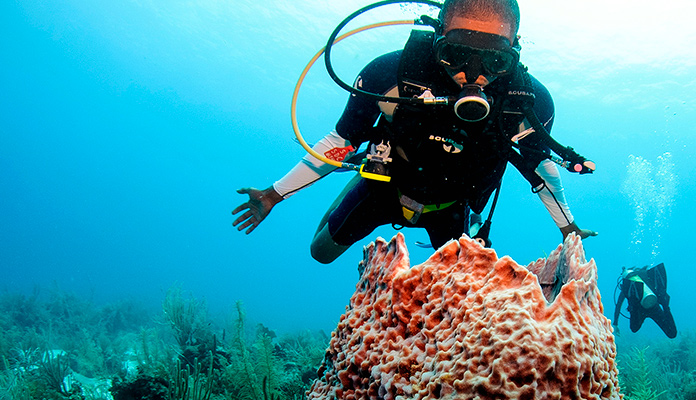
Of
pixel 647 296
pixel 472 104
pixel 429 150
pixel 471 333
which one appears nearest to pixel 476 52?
pixel 472 104

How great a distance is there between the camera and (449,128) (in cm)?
305

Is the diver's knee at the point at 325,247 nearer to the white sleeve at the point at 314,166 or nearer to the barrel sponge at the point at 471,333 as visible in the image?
the white sleeve at the point at 314,166

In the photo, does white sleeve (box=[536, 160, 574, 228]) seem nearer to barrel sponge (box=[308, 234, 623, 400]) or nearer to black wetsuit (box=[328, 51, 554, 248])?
black wetsuit (box=[328, 51, 554, 248])

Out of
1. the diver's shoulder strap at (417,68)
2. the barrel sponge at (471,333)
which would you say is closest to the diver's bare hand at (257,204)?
the diver's shoulder strap at (417,68)

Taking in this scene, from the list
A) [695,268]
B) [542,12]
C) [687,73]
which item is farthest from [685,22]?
[695,268]

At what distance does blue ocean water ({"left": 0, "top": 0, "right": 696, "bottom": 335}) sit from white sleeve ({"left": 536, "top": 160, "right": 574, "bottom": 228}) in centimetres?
53

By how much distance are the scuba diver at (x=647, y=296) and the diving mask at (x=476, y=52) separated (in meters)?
9.30

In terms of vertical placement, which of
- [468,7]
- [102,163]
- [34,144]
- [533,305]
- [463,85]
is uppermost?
[34,144]

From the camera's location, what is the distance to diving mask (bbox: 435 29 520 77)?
2.81 metres

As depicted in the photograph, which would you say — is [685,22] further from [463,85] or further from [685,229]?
[685,229]

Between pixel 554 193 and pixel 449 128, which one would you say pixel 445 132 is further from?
pixel 554 193

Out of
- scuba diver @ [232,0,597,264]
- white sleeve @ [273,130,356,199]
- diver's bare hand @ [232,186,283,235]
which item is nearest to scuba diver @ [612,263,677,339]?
scuba diver @ [232,0,597,264]

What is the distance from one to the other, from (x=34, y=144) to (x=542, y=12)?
517ft

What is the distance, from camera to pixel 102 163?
401 ft
